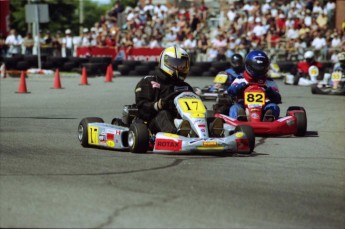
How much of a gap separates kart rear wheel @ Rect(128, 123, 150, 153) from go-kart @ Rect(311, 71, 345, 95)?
12.6 metres

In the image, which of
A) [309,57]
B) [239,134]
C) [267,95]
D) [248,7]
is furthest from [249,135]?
[248,7]

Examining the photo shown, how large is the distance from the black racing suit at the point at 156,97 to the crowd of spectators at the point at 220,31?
698 inches

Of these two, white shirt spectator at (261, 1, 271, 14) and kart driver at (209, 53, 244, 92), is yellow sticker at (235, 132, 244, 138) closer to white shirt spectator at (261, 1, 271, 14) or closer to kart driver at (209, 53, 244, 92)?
kart driver at (209, 53, 244, 92)

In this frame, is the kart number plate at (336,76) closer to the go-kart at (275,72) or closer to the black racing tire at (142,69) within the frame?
the go-kart at (275,72)

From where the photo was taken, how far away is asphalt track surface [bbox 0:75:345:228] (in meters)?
6.25

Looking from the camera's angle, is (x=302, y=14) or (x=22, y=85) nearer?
(x=22, y=85)

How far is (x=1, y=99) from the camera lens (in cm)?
1970

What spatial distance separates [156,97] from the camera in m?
10.6

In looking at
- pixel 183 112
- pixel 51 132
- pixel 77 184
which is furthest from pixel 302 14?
pixel 77 184

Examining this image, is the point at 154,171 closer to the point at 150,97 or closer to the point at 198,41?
the point at 150,97

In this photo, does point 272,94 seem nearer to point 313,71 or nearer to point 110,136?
point 110,136

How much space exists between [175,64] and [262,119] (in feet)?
8.10

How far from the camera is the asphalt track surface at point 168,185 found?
20.5 ft

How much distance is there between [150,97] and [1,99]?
971 cm
